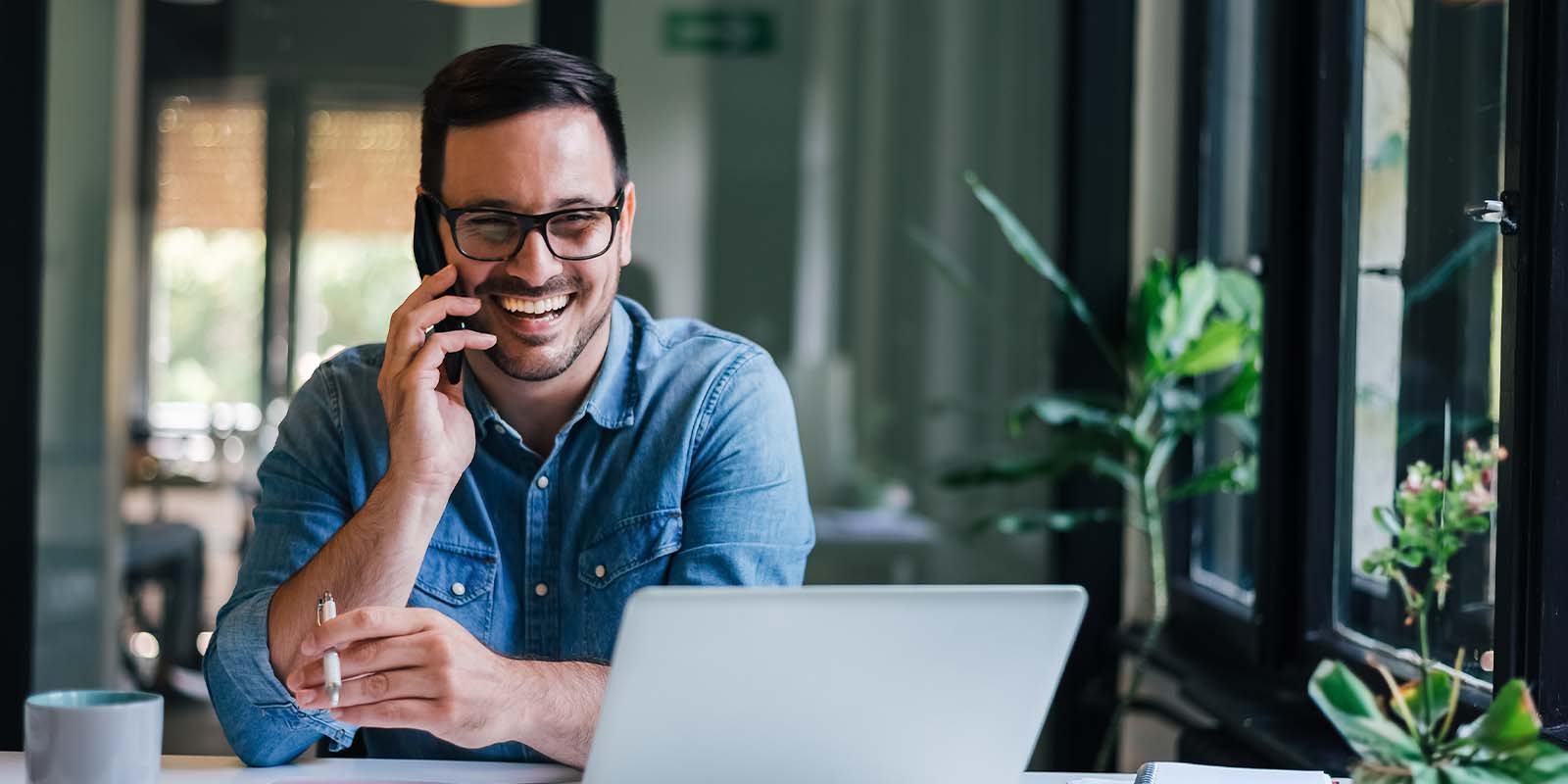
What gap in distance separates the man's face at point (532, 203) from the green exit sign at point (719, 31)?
63.6 inches

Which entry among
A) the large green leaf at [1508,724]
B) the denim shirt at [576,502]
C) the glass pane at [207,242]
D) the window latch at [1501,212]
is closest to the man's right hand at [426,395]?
the denim shirt at [576,502]

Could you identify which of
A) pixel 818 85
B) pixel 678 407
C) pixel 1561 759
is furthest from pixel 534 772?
pixel 818 85

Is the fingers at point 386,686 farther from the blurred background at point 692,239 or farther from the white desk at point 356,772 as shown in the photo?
the blurred background at point 692,239

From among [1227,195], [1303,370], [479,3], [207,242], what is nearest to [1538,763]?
[1303,370]

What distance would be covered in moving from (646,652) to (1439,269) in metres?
1.46

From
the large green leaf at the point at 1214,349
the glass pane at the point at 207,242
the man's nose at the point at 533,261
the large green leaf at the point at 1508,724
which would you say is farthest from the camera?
the glass pane at the point at 207,242

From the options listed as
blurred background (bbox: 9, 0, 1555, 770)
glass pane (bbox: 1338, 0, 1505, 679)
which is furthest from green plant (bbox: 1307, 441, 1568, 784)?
blurred background (bbox: 9, 0, 1555, 770)

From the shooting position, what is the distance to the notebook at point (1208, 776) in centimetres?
126

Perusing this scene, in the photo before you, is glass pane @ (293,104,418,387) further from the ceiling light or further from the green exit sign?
the green exit sign

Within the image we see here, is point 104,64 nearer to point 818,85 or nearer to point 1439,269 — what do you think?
point 818,85

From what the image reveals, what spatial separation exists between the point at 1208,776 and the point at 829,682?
0.42 metres

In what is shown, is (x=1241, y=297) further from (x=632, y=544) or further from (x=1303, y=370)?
(x=632, y=544)

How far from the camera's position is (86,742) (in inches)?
42.9

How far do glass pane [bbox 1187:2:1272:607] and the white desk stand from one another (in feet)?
5.29
